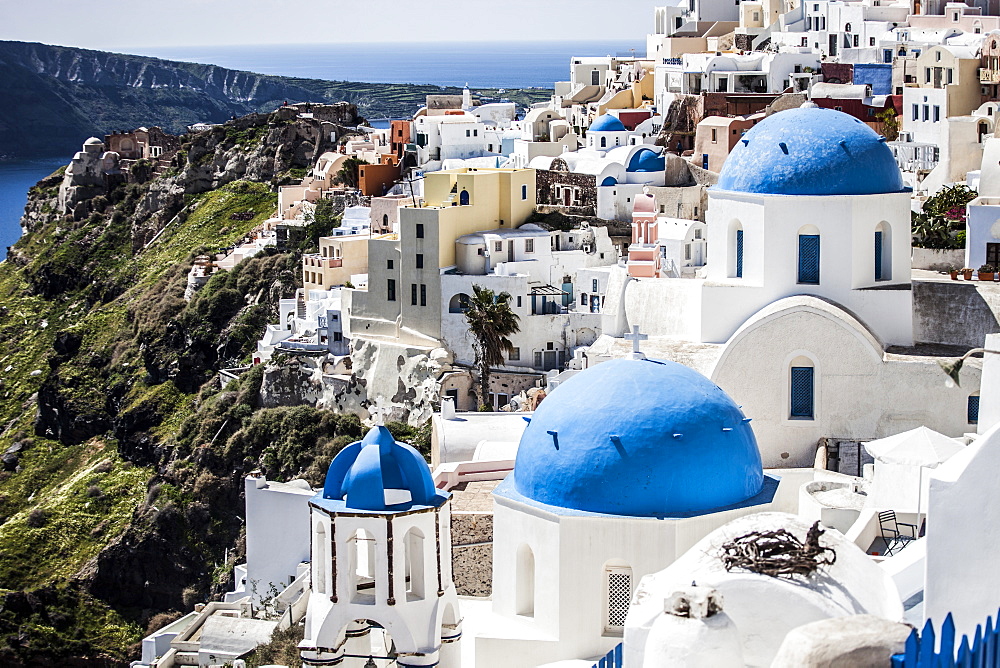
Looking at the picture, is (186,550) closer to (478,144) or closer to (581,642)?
(478,144)

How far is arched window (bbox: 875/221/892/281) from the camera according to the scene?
21.3 metres

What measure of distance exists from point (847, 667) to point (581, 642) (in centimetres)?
685

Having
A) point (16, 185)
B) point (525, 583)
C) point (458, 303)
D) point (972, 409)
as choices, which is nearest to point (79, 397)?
point (458, 303)

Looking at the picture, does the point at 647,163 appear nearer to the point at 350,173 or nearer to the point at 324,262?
the point at 324,262

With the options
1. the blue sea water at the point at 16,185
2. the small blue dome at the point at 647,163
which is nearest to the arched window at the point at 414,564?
the small blue dome at the point at 647,163

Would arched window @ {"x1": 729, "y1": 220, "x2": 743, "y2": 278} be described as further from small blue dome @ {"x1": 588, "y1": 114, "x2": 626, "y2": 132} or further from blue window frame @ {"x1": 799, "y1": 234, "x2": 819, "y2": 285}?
small blue dome @ {"x1": 588, "y1": 114, "x2": 626, "y2": 132}

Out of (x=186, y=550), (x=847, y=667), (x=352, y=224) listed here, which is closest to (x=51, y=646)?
(x=186, y=550)

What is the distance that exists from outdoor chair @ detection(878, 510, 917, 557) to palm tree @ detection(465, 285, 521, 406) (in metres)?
22.6

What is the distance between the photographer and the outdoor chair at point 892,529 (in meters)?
16.5

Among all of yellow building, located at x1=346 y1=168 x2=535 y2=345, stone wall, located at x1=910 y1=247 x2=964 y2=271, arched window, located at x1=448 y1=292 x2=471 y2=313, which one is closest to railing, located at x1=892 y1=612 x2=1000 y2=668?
stone wall, located at x1=910 y1=247 x2=964 y2=271

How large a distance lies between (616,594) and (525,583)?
1054 millimetres

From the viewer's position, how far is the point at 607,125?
54812mm

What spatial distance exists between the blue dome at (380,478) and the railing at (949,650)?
314 inches

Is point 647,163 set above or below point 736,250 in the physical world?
above
